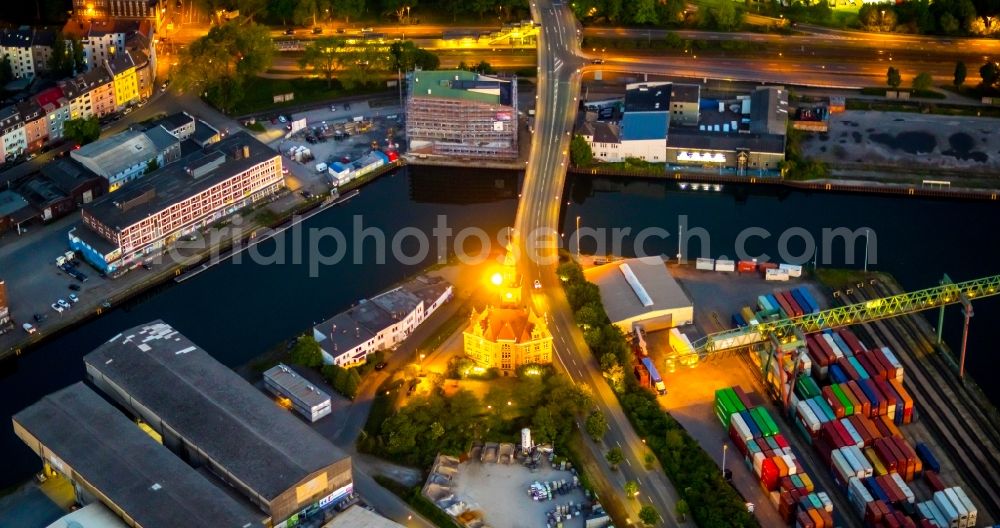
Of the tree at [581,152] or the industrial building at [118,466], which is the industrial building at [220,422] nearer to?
the industrial building at [118,466]

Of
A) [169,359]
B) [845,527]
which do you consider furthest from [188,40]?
[845,527]

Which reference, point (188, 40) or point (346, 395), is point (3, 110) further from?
point (346, 395)

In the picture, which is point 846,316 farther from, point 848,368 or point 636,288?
point 636,288

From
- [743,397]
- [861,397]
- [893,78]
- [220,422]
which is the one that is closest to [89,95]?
[220,422]

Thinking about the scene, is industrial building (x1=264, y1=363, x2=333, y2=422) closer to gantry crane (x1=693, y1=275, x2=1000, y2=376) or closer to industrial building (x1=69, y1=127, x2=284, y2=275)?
industrial building (x1=69, y1=127, x2=284, y2=275)

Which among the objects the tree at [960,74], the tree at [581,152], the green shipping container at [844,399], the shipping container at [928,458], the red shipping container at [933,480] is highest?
the tree at [960,74]

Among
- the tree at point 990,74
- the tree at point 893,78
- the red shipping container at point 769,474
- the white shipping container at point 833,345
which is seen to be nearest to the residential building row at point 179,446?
the red shipping container at point 769,474
